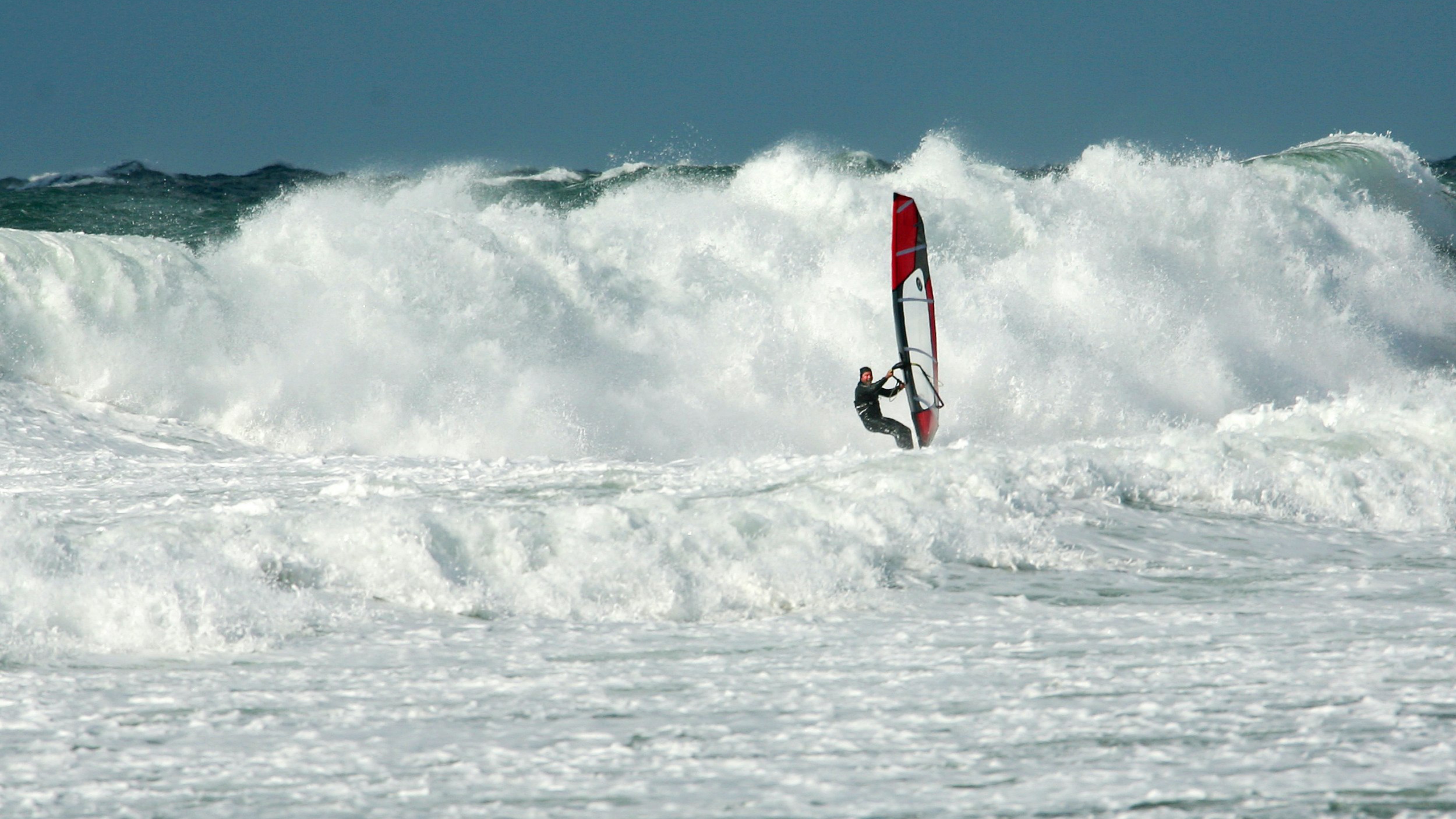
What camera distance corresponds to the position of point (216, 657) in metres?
4.34

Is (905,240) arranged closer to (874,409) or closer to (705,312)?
(874,409)

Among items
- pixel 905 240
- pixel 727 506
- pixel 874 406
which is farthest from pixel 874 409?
pixel 727 506

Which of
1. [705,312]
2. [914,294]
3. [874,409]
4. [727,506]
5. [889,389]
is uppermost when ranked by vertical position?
[705,312]

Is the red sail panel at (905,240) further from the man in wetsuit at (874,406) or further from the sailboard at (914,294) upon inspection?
the man in wetsuit at (874,406)

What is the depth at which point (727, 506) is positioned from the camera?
587cm

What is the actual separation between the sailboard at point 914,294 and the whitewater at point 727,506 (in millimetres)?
1839

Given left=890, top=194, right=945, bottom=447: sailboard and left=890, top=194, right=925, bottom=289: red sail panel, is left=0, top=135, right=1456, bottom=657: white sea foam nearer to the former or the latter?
left=890, top=194, right=945, bottom=447: sailboard

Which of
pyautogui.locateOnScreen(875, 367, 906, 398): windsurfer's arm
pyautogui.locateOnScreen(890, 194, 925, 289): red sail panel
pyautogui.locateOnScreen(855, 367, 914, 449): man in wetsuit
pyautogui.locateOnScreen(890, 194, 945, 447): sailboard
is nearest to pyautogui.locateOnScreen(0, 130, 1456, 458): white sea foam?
pyautogui.locateOnScreen(890, 194, 945, 447): sailboard

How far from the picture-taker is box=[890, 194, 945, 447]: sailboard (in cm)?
1012

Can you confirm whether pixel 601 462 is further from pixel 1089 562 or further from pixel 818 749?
pixel 818 749

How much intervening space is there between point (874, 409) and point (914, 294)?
159 cm

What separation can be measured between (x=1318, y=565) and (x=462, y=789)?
4250 mm

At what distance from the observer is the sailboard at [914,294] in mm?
10117

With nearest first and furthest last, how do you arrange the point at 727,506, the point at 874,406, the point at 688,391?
the point at 727,506 < the point at 874,406 < the point at 688,391
